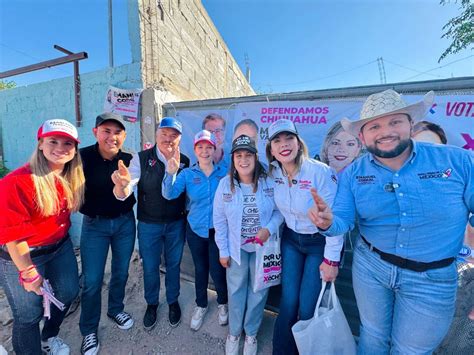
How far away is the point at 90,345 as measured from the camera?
7.93 ft

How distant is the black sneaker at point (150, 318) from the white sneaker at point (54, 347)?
2.40 feet

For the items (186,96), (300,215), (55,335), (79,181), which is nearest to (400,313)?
(300,215)

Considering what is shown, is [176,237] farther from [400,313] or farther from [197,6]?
[197,6]

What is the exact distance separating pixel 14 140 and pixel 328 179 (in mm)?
6221

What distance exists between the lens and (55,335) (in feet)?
7.92

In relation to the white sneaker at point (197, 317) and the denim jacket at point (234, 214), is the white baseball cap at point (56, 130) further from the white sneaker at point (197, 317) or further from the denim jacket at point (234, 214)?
the white sneaker at point (197, 317)

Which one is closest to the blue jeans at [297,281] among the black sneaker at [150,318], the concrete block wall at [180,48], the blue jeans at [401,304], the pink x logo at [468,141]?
the blue jeans at [401,304]

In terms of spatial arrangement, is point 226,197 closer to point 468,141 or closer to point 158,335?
point 158,335

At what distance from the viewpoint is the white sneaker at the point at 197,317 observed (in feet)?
8.96

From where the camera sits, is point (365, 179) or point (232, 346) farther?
point (232, 346)

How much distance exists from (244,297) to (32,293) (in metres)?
1.77

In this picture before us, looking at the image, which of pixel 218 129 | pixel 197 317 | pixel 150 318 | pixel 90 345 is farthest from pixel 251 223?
pixel 90 345

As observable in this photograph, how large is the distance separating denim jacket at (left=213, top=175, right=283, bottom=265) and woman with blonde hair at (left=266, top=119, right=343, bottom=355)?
0.09 m

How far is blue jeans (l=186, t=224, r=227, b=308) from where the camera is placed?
258 cm
